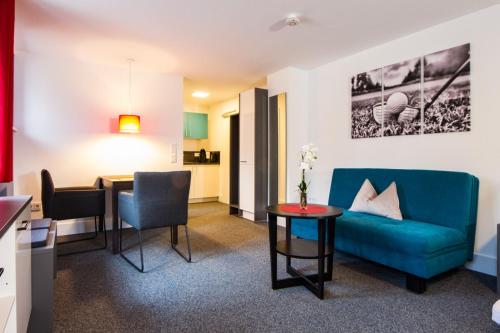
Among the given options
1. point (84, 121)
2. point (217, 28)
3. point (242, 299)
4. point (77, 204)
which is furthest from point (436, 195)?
point (84, 121)

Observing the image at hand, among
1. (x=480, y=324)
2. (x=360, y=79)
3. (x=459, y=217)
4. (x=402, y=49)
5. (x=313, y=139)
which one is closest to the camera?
(x=480, y=324)

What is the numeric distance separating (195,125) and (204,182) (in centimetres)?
137

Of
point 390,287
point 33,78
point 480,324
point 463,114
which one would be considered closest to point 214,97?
point 33,78

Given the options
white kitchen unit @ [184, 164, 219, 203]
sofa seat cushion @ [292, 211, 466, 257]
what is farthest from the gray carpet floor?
white kitchen unit @ [184, 164, 219, 203]

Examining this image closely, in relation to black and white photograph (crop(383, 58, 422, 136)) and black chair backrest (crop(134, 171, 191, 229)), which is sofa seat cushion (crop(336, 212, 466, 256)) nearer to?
black and white photograph (crop(383, 58, 422, 136))

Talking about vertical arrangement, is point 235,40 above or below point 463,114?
above

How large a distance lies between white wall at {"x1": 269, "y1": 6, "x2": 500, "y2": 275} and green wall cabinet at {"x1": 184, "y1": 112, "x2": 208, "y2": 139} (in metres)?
3.48

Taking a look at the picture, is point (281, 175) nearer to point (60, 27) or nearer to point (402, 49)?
point (402, 49)

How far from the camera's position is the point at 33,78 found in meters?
3.62

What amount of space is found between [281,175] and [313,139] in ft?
2.32

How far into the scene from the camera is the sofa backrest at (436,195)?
2424 mm

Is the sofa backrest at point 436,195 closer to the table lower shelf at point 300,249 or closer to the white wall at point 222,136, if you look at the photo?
the table lower shelf at point 300,249

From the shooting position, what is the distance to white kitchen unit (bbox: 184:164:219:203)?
248 inches

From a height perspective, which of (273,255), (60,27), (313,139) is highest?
(60,27)
